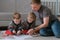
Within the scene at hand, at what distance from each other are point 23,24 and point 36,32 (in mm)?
209

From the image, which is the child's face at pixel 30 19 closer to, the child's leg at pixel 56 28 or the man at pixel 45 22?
the man at pixel 45 22

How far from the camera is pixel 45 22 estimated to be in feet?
7.41

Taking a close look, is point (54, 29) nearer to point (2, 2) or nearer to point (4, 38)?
point (4, 38)

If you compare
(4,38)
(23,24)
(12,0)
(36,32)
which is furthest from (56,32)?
(12,0)

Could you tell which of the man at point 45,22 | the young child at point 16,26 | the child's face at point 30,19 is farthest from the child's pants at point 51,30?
the young child at point 16,26

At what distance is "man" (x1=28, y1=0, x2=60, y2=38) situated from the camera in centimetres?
224

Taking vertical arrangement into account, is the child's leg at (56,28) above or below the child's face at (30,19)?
below

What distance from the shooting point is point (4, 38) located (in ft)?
7.05

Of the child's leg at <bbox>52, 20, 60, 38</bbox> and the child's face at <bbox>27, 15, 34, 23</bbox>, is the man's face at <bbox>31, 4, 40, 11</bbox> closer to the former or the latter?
the child's face at <bbox>27, 15, 34, 23</bbox>

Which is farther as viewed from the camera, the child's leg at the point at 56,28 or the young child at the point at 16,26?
the young child at the point at 16,26

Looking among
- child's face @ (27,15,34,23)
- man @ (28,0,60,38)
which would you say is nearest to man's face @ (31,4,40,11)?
man @ (28,0,60,38)

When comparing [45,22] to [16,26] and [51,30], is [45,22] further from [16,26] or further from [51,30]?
[16,26]

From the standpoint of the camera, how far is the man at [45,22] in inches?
88.2

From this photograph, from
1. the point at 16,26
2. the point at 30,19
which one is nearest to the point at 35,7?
the point at 30,19
